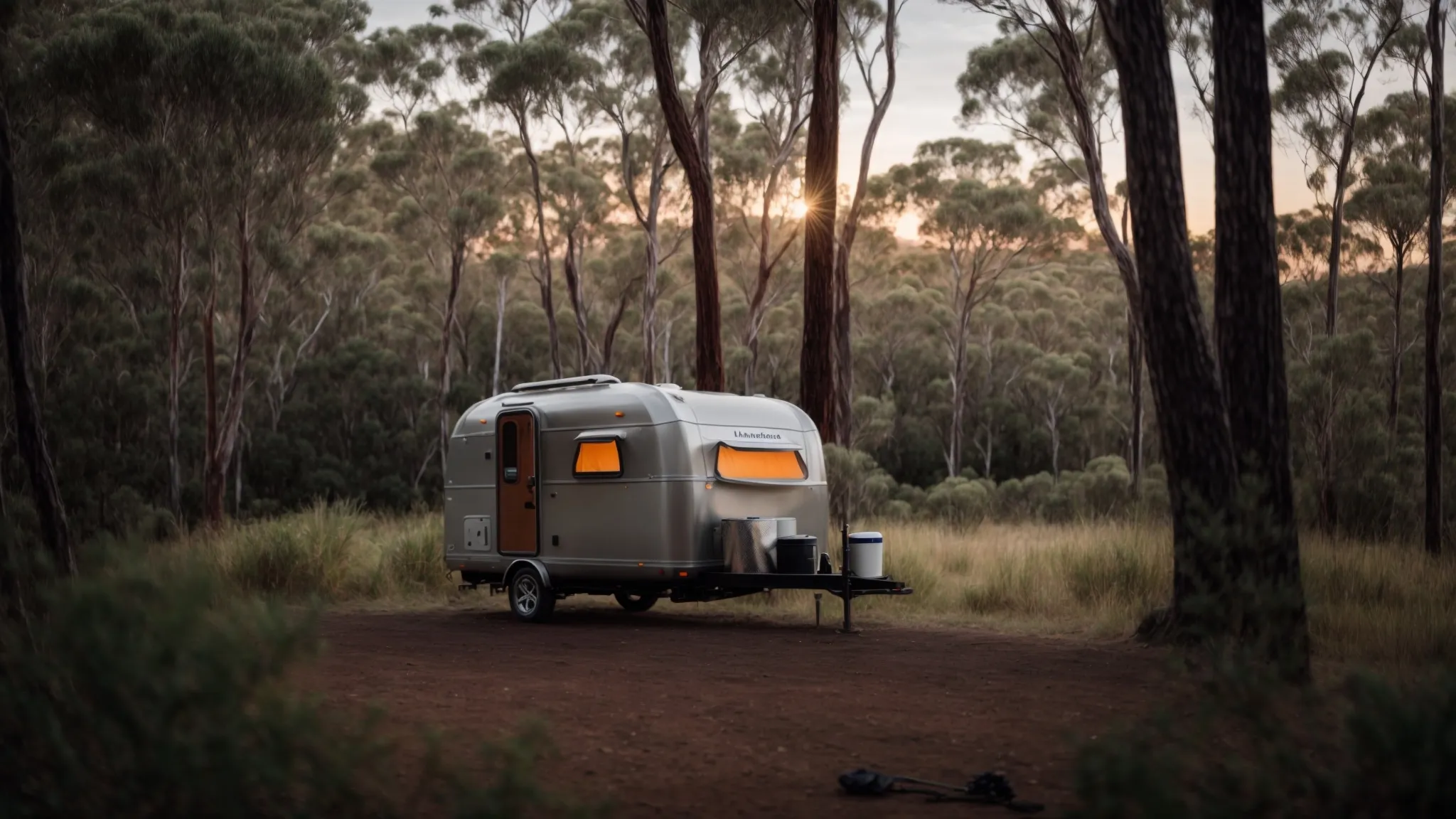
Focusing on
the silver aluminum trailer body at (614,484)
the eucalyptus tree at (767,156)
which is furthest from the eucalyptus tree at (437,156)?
the silver aluminum trailer body at (614,484)

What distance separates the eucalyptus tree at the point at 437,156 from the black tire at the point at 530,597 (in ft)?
81.1

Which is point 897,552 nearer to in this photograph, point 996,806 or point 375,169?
point 996,806

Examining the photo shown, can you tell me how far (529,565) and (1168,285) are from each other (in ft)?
19.9

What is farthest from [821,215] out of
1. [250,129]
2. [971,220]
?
[971,220]

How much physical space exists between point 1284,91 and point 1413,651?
69.8ft

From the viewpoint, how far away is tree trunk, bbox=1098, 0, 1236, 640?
8969 mm

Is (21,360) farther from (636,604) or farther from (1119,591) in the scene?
(1119,591)

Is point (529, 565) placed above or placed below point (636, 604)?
above

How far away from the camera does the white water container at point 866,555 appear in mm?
10648

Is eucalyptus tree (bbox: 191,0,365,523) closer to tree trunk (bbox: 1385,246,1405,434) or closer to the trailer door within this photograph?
the trailer door

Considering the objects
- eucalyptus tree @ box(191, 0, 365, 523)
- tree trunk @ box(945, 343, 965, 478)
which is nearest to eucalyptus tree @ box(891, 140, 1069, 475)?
tree trunk @ box(945, 343, 965, 478)

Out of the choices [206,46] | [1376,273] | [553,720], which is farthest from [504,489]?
[1376,273]

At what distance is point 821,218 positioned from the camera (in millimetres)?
16766

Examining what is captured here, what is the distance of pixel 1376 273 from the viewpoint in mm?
30281
